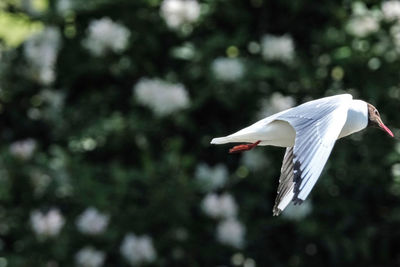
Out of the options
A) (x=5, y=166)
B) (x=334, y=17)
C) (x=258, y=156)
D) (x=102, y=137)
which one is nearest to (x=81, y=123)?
(x=102, y=137)

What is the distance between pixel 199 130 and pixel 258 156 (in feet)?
1.59

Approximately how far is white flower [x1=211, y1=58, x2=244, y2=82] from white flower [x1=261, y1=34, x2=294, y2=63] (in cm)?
22

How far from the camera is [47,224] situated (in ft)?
17.0

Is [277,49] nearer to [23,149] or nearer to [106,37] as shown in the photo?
[106,37]

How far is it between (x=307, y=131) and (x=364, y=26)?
2548 mm

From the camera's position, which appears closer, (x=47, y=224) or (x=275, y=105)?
(x=47, y=224)

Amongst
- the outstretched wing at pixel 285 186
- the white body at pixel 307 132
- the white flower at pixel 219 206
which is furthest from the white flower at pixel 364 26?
the white body at pixel 307 132

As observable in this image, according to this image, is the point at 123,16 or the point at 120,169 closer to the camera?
the point at 120,169

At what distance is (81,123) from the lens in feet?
18.7

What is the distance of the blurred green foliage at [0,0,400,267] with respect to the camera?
536cm

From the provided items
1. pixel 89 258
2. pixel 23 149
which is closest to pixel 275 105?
pixel 89 258

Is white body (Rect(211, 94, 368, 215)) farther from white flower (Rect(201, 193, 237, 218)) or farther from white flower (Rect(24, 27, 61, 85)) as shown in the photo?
white flower (Rect(24, 27, 61, 85))

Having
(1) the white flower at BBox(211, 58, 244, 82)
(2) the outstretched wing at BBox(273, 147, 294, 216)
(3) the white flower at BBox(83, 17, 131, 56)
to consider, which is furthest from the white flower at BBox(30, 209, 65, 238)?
(2) the outstretched wing at BBox(273, 147, 294, 216)

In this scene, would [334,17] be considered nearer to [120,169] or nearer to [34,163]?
[120,169]
